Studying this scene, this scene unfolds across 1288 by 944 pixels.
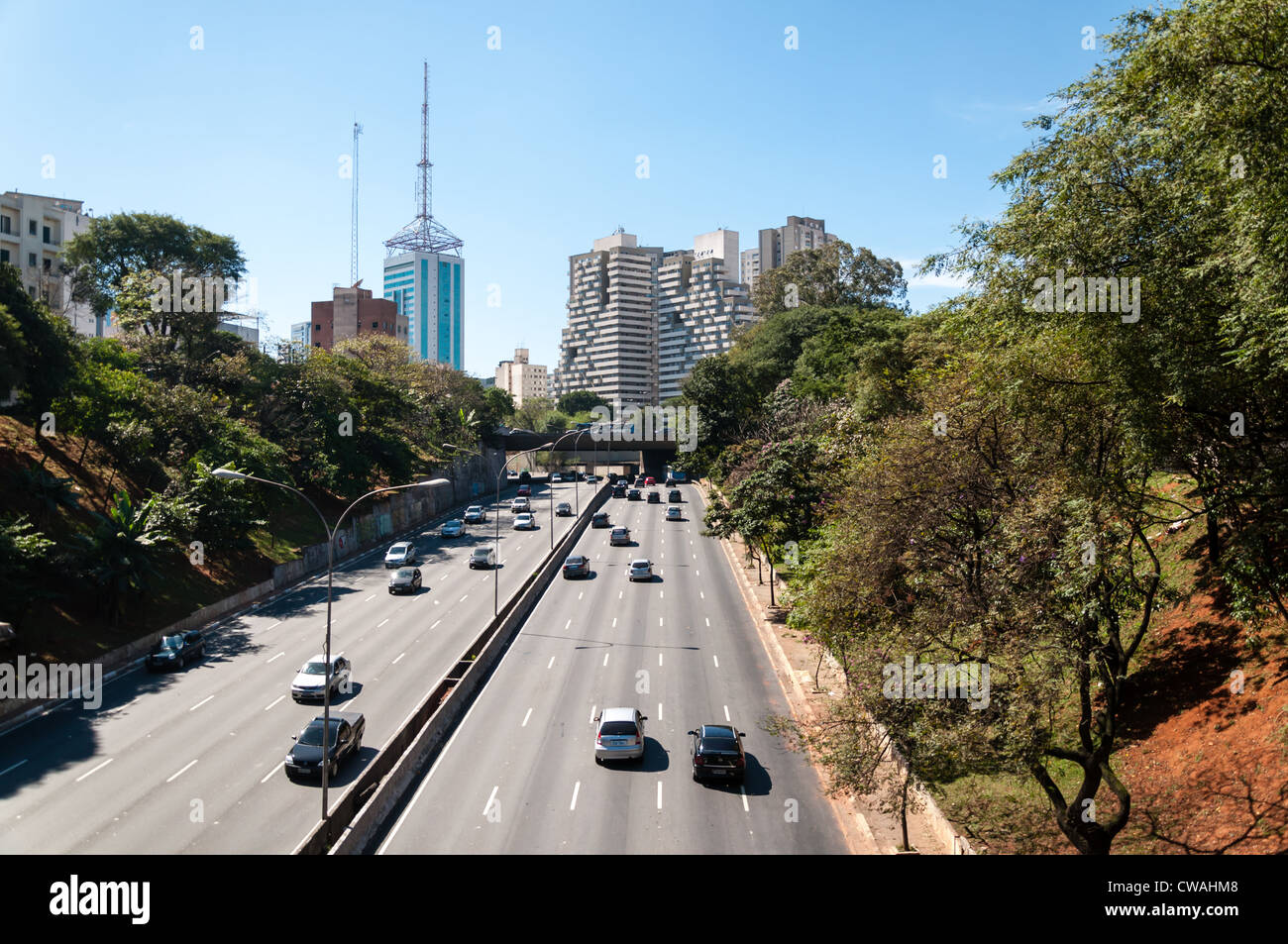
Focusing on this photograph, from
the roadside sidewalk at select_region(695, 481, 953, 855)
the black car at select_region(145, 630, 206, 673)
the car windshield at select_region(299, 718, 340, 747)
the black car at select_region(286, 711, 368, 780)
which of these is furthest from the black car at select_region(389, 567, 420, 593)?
the car windshield at select_region(299, 718, 340, 747)

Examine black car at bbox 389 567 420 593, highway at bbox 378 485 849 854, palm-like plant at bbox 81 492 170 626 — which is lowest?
highway at bbox 378 485 849 854

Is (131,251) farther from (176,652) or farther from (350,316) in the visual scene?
(350,316)

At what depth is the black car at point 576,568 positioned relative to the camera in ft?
164

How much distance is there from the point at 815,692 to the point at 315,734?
1698cm

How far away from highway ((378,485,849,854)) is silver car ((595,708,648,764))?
1.24 ft

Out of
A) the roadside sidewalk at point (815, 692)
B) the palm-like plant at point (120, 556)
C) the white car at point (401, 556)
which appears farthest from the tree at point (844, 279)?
the palm-like plant at point (120, 556)

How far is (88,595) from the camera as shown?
35656 millimetres

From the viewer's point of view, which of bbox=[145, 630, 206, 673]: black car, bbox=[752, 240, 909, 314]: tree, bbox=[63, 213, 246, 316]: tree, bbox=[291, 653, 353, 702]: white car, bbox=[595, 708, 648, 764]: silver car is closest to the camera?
bbox=[595, 708, 648, 764]: silver car

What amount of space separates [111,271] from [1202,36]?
76987 mm

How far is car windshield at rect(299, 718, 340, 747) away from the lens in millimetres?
22578

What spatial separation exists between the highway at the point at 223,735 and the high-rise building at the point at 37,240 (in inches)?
2238

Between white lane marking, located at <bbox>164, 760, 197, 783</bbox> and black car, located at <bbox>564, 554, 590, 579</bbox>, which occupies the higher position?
black car, located at <bbox>564, 554, 590, 579</bbox>

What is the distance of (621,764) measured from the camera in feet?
78.2

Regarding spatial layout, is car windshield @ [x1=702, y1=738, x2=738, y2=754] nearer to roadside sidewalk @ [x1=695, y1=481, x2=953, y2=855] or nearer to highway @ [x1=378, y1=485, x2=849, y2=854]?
highway @ [x1=378, y1=485, x2=849, y2=854]
